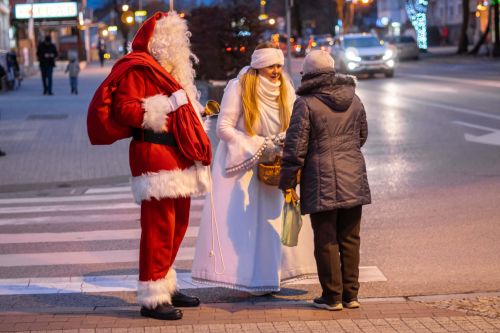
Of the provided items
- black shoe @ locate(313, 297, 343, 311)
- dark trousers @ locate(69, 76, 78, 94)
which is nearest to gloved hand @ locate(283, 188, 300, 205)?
black shoe @ locate(313, 297, 343, 311)

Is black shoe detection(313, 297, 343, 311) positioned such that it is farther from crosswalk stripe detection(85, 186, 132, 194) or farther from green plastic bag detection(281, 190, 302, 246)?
crosswalk stripe detection(85, 186, 132, 194)

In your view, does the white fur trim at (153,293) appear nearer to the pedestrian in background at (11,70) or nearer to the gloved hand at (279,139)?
the gloved hand at (279,139)

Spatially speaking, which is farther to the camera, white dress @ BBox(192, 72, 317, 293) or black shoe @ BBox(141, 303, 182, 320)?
white dress @ BBox(192, 72, 317, 293)

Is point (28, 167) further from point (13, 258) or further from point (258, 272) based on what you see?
point (258, 272)

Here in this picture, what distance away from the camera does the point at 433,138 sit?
1827 centimetres

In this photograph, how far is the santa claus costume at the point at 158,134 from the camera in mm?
6488

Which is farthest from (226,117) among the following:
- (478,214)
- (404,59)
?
→ (404,59)

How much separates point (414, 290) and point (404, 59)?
56329mm

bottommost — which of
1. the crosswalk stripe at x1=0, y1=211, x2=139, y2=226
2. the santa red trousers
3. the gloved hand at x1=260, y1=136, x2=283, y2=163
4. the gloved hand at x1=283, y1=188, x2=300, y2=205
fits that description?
the crosswalk stripe at x1=0, y1=211, x2=139, y2=226

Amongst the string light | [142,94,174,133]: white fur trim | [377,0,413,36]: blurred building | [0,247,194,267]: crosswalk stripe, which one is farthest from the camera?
[377,0,413,36]: blurred building

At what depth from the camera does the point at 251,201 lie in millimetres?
7223

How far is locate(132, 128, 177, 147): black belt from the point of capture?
656 centimetres

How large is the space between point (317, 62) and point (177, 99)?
3.13ft

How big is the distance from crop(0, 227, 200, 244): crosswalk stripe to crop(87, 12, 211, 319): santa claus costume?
11.0ft
